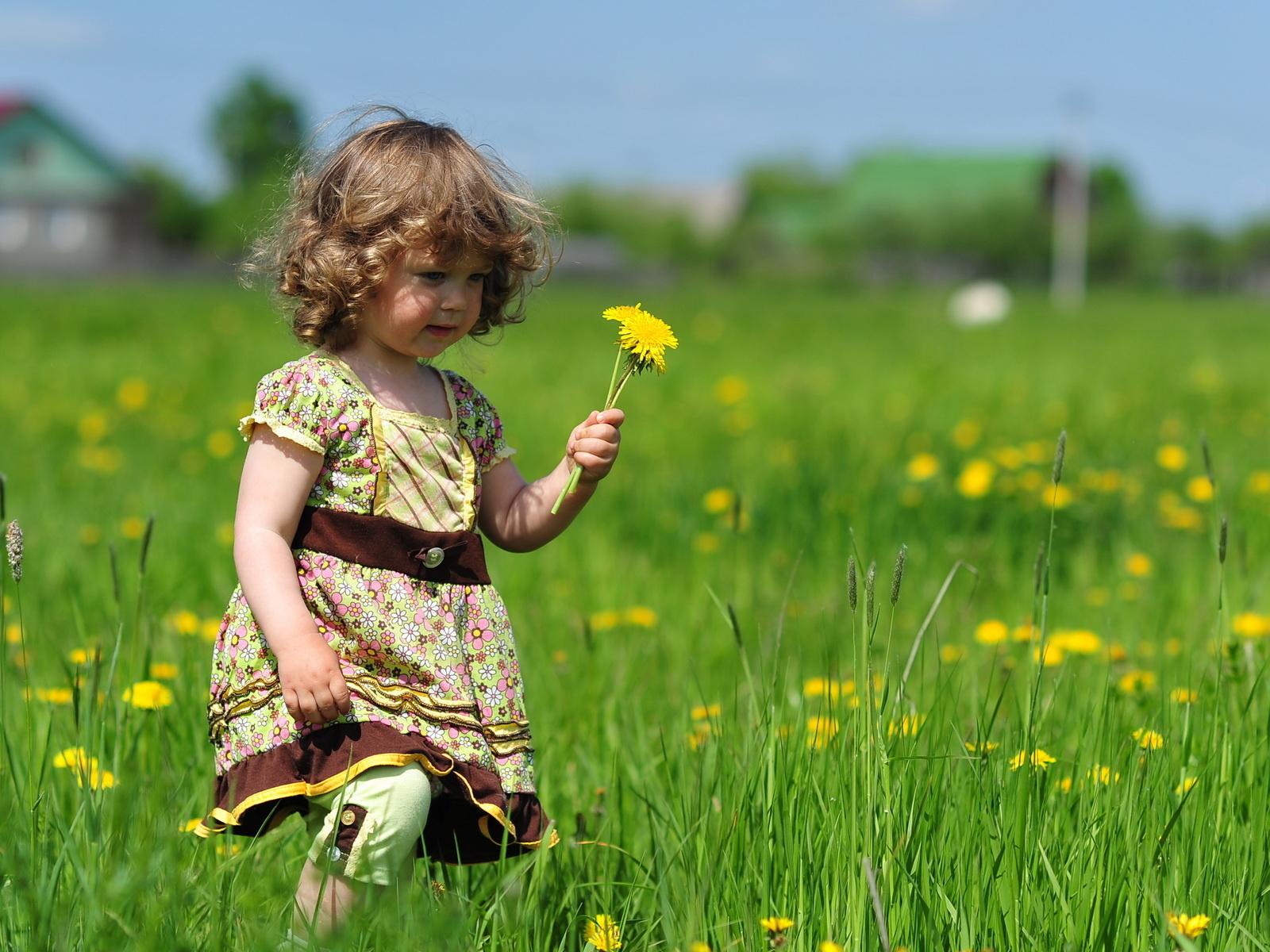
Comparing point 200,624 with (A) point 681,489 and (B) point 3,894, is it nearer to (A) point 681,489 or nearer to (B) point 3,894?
(B) point 3,894

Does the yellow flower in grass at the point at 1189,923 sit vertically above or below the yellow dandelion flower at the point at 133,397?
below

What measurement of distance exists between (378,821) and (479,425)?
59cm

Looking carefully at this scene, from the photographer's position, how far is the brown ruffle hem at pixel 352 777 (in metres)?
1.81

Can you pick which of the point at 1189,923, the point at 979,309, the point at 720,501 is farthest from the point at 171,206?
the point at 1189,923

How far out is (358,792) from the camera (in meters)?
1.81

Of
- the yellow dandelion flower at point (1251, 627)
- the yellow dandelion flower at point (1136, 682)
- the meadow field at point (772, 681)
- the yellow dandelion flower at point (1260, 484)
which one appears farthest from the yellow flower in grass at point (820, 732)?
the yellow dandelion flower at point (1260, 484)

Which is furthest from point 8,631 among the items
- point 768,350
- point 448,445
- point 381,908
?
point 768,350

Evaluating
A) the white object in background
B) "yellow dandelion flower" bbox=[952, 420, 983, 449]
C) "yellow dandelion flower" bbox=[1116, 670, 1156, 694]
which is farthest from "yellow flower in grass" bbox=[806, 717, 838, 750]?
the white object in background

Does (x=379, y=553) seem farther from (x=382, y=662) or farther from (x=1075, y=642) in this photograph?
(x=1075, y=642)

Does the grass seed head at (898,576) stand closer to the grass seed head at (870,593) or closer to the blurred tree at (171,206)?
the grass seed head at (870,593)

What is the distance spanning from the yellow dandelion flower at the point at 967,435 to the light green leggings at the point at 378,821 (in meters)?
4.01

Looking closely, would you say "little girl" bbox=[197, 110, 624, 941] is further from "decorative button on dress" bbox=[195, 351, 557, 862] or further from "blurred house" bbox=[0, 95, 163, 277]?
"blurred house" bbox=[0, 95, 163, 277]

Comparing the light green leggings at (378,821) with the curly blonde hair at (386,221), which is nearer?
the light green leggings at (378,821)

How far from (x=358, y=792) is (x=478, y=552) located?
370mm
